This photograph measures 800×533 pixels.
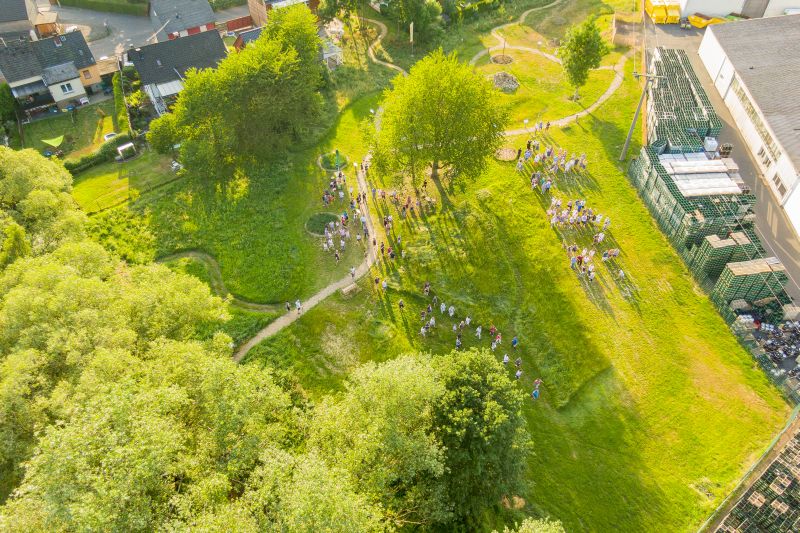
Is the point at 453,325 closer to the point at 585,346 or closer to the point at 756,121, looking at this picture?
the point at 585,346

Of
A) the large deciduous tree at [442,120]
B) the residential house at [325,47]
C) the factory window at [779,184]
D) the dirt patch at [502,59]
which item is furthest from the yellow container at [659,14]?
the residential house at [325,47]

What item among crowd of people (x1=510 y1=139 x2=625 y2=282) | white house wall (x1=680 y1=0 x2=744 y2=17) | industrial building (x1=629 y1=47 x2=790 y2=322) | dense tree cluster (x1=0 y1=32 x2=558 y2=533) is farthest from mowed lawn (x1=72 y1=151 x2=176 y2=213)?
white house wall (x1=680 y1=0 x2=744 y2=17)

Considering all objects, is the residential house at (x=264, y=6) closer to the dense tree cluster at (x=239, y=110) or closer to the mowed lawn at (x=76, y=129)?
the dense tree cluster at (x=239, y=110)

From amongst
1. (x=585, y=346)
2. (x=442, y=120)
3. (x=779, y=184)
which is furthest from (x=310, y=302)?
(x=779, y=184)

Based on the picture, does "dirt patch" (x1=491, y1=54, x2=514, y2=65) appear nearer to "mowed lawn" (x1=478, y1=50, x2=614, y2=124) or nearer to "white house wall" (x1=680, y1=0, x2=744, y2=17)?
"mowed lawn" (x1=478, y1=50, x2=614, y2=124)

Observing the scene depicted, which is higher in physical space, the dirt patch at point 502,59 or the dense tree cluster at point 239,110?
the dense tree cluster at point 239,110

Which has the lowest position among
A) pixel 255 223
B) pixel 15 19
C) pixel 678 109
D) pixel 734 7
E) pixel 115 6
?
pixel 678 109

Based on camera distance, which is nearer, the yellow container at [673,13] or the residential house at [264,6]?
the yellow container at [673,13]
